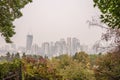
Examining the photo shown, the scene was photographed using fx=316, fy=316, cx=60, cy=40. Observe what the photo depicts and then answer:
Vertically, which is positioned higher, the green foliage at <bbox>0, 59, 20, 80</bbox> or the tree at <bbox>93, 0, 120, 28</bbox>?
the tree at <bbox>93, 0, 120, 28</bbox>

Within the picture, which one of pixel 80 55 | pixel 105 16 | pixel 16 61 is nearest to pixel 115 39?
pixel 16 61

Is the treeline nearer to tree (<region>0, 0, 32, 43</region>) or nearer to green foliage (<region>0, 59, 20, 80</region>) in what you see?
green foliage (<region>0, 59, 20, 80</region>)

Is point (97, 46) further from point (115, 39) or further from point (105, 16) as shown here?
point (105, 16)

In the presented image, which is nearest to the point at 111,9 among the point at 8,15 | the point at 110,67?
the point at 8,15

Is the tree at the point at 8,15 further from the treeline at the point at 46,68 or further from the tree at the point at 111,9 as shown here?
the tree at the point at 111,9

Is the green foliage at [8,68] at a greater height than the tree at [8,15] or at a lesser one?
lesser

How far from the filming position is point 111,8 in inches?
412

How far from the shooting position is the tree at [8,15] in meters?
22.2

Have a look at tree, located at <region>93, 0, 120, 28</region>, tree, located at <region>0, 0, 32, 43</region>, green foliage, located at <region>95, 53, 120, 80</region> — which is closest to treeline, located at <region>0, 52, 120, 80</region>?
green foliage, located at <region>95, 53, 120, 80</region>

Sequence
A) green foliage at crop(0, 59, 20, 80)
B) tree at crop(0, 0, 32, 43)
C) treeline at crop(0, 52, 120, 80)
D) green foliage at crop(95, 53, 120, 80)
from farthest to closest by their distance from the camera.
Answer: green foliage at crop(95, 53, 120, 80)
treeline at crop(0, 52, 120, 80)
green foliage at crop(0, 59, 20, 80)
tree at crop(0, 0, 32, 43)

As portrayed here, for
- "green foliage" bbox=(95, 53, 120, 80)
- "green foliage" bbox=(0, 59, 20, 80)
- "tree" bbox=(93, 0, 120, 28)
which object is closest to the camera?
"tree" bbox=(93, 0, 120, 28)

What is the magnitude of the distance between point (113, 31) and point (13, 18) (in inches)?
310

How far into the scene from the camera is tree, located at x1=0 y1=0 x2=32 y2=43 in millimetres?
22222

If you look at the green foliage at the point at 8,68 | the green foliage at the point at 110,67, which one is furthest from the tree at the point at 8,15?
the green foliage at the point at 110,67
